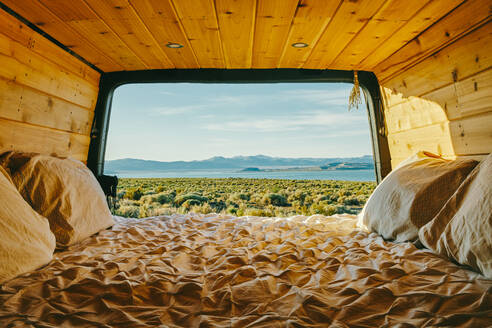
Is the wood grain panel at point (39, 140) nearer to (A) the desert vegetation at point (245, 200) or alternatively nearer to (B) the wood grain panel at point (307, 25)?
(A) the desert vegetation at point (245, 200)

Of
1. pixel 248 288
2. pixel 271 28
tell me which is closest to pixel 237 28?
pixel 271 28

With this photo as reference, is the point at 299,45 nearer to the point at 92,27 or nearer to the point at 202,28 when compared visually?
the point at 202,28

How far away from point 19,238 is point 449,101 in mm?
2471

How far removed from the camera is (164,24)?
63.6 inches

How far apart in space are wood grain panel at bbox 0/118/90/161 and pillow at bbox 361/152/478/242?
2.35m

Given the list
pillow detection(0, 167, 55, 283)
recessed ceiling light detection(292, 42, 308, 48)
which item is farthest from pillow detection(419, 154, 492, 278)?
pillow detection(0, 167, 55, 283)

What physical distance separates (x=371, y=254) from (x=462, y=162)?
0.72 metres

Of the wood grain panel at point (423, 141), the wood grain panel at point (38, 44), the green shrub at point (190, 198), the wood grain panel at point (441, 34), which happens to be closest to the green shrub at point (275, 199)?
the green shrub at point (190, 198)

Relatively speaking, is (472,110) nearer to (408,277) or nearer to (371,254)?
(371,254)

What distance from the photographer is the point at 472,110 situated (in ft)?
4.82

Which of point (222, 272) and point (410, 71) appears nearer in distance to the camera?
point (222, 272)

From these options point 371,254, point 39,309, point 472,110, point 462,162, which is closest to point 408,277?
point 371,254

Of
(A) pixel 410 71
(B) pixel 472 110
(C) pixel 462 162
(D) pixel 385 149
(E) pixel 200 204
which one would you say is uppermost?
(A) pixel 410 71

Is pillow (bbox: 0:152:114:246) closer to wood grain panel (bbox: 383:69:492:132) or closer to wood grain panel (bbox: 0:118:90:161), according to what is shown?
wood grain panel (bbox: 0:118:90:161)
